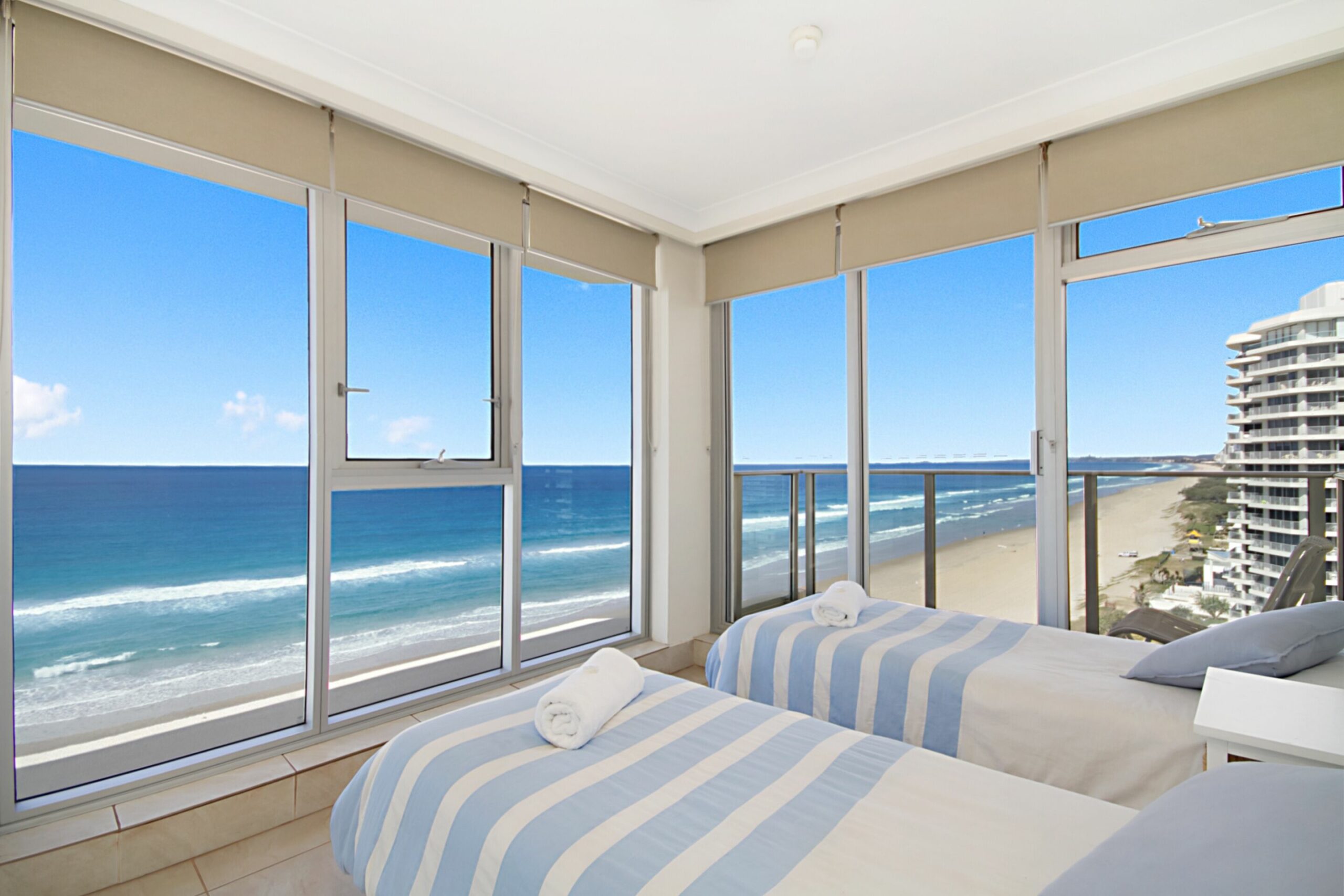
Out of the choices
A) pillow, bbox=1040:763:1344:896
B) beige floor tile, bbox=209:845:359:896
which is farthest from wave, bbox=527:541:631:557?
pillow, bbox=1040:763:1344:896

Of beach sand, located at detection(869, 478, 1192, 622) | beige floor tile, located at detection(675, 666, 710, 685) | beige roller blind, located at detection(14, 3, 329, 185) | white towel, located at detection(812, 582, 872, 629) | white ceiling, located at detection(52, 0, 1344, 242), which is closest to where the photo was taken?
beige roller blind, located at detection(14, 3, 329, 185)

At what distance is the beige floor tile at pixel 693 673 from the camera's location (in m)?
3.72

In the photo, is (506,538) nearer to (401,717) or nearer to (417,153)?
(401,717)

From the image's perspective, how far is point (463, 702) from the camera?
9.41ft

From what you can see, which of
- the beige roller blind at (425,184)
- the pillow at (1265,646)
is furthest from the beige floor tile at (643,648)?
the pillow at (1265,646)

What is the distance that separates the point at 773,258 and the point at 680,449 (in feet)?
4.22

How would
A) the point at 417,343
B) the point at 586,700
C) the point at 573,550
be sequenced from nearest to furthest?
the point at 586,700, the point at 417,343, the point at 573,550

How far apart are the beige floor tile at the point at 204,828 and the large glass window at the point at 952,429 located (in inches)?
110

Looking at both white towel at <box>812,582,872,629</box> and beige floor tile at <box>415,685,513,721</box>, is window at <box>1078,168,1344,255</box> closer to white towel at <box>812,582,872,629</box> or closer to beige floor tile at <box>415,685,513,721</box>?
white towel at <box>812,582,872,629</box>

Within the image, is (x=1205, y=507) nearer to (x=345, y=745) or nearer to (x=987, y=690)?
(x=987, y=690)

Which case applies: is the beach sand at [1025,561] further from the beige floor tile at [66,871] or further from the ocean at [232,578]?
the beige floor tile at [66,871]

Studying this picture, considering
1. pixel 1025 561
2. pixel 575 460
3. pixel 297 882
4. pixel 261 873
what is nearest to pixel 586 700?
pixel 297 882

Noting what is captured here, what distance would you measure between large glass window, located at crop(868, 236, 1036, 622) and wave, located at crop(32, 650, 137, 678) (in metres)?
4.28

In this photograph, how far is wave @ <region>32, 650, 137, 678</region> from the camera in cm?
329
